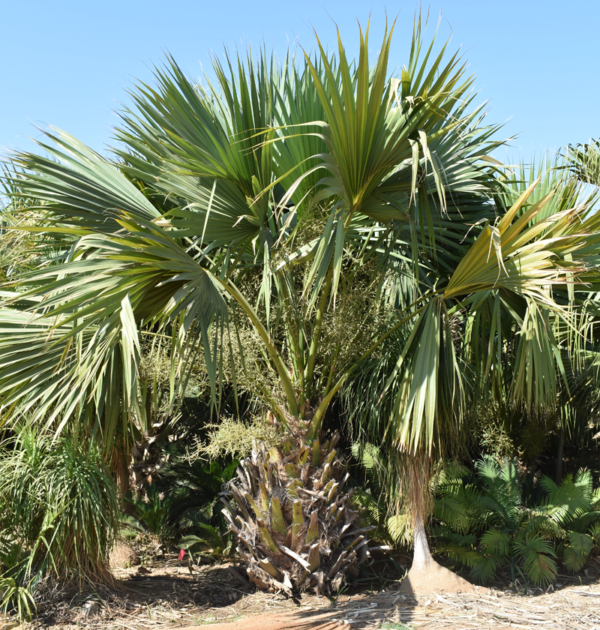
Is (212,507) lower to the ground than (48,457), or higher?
lower

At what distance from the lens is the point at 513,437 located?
7.14 m

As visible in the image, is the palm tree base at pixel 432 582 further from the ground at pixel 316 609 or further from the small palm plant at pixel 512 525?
the small palm plant at pixel 512 525

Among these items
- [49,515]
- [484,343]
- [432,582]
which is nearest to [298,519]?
[432,582]

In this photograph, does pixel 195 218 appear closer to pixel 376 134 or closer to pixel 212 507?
pixel 376 134

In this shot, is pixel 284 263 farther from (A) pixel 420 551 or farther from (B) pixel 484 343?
(A) pixel 420 551

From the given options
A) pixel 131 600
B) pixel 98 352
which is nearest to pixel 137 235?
pixel 98 352

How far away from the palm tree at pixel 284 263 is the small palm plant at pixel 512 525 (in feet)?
3.12

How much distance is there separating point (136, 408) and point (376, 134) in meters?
2.32

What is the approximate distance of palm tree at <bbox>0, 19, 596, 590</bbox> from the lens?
3328 millimetres

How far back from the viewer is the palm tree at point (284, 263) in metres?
3.33

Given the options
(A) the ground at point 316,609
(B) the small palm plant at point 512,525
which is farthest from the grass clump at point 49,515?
(B) the small palm plant at point 512,525

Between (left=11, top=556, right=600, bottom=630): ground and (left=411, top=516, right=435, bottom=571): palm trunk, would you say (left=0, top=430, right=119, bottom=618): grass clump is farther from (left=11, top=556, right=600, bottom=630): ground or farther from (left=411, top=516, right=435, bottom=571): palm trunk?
(left=411, top=516, right=435, bottom=571): palm trunk

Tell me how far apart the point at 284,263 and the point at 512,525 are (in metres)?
4.03

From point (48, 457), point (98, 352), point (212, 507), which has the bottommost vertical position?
point (212, 507)
